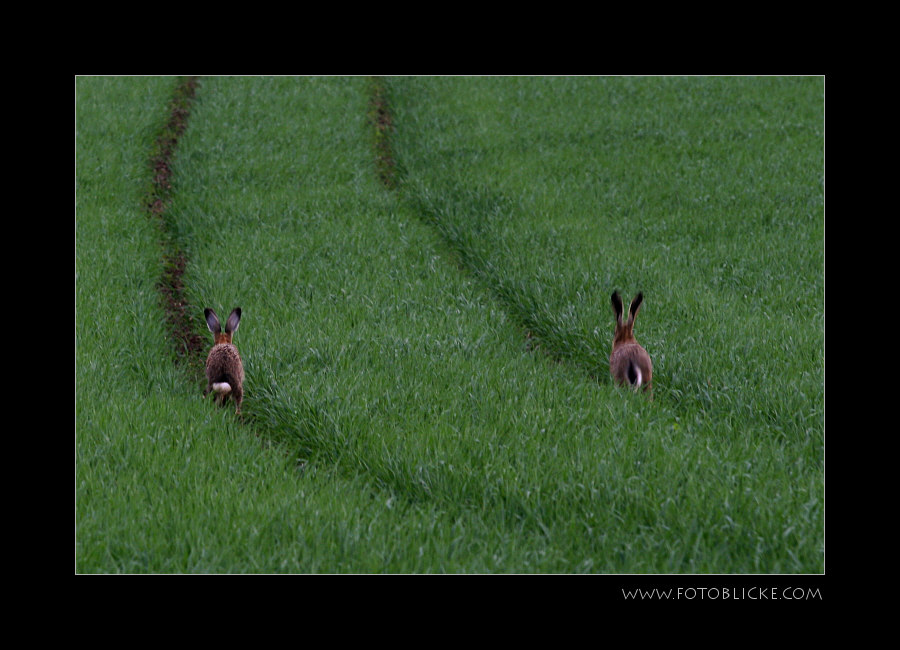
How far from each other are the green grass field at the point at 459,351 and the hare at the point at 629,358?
0.22 m

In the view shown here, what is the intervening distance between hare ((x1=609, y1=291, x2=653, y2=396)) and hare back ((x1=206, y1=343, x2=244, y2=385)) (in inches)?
105

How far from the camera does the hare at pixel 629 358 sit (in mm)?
5363

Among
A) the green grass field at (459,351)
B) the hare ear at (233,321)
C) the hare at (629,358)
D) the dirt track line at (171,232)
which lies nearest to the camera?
the green grass field at (459,351)

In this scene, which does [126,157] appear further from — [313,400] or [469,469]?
[469,469]

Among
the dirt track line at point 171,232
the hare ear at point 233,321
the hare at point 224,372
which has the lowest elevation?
the hare at point 224,372

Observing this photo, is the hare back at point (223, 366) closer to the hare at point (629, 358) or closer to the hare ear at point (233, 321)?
the hare ear at point (233, 321)

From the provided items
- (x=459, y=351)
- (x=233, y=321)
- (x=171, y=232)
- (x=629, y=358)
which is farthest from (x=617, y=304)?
(x=171, y=232)

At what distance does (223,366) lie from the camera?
17.3ft

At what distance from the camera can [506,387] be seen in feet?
17.8

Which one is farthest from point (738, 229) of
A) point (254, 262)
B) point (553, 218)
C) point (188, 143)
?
point (188, 143)

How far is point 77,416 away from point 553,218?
20.3 ft

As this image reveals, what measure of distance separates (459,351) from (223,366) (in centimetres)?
185

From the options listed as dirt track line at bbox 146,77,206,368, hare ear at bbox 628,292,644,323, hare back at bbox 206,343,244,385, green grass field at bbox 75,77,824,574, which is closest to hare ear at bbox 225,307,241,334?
hare back at bbox 206,343,244,385

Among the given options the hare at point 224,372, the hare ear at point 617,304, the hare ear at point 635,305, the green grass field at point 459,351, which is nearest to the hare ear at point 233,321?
the hare at point 224,372
